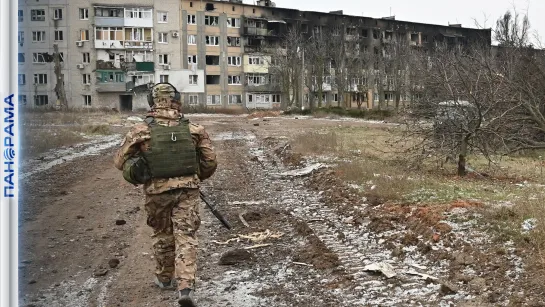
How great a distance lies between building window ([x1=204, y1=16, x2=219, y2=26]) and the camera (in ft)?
153

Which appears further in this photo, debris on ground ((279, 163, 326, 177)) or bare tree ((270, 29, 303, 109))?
bare tree ((270, 29, 303, 109))

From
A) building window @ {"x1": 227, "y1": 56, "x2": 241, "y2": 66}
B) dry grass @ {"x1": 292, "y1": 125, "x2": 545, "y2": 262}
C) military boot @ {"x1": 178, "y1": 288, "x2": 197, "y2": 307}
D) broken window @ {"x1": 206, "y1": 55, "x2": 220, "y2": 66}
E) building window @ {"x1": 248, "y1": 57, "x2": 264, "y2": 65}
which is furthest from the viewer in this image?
building window @ {"x1": 248, "y1": 57, "x2": 264, "y2": 65}

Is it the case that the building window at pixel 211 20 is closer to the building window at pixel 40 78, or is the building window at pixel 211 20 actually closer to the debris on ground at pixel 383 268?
the debris on ground at pixel 383 268

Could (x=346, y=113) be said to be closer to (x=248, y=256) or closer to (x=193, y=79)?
(x=193, y=79)

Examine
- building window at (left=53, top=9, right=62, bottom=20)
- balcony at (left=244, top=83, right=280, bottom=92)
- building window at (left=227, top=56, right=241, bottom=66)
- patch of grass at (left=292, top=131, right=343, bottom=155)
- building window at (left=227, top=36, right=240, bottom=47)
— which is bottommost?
patch of grass at (left=292, top=131, right=343, bottom=155)

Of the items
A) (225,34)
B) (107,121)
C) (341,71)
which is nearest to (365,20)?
(341,71)

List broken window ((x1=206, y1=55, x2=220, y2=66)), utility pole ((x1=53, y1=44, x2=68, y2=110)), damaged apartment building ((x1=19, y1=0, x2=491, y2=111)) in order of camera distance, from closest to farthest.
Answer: utility pole ((x1=53, y1=44, x2=68, y2=110)), damaged apartment building ((x1=19, y1=0, x2=491, y2=111)), broken window ((x1=206, y1=55, x2=220, y2=66))

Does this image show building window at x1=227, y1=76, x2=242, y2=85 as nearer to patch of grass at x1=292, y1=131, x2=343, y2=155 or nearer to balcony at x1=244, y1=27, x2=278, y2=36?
balcony at x1=244, y1=27, x2=278, y2=36

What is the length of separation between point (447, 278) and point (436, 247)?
3.01 feet

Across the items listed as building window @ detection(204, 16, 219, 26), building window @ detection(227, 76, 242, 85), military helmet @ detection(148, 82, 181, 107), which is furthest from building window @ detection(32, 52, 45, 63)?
building window @ detection(227, 76, 242, 85)

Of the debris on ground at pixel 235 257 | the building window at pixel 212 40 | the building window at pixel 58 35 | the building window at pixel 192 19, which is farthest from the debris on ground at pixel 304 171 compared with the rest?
the building window at pixel 212 40

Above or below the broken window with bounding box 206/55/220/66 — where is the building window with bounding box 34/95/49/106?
below

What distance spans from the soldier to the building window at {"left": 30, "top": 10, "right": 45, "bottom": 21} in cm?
275
